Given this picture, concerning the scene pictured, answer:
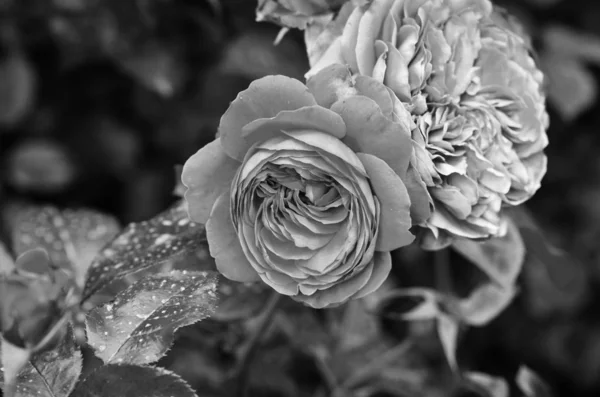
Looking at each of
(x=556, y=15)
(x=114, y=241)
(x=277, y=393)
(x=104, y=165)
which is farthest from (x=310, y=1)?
(x=556, y=15)

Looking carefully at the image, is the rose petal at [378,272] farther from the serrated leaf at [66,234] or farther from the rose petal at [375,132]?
the serrated leaf at [66,234]

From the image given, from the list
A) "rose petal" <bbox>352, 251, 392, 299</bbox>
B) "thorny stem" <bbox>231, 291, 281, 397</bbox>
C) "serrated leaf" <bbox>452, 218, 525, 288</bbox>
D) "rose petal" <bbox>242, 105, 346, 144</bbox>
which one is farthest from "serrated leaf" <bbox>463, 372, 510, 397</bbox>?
"rose petal" <bbox>242, 105, 346, 144</bbox>

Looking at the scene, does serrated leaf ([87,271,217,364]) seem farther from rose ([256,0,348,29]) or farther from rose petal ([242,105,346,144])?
rose ([256,0,348,29])

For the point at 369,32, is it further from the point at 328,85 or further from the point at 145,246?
the point at 145,246

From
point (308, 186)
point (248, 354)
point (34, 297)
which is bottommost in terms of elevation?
point (248, 354)

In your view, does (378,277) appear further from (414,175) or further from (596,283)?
(596,283)

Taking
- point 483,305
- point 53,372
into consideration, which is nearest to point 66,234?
point 53,372
